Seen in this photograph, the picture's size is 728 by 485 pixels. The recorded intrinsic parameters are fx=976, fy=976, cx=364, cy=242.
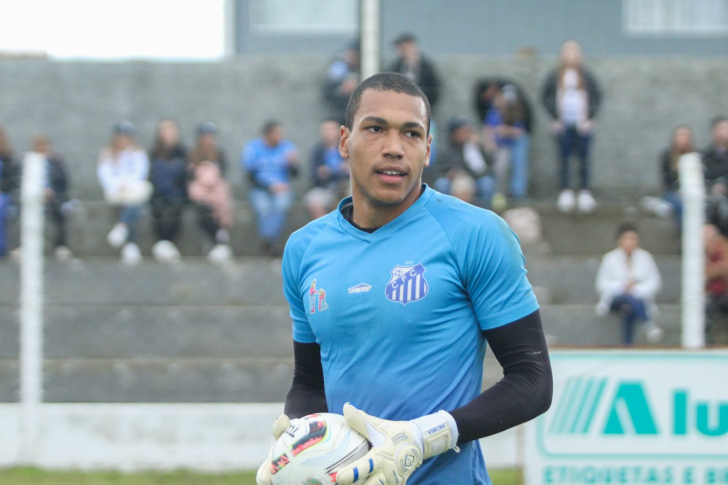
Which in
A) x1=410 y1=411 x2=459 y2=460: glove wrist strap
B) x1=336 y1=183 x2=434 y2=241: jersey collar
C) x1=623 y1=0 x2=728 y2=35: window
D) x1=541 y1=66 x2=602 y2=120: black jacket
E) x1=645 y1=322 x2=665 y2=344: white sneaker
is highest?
x1=623 y1=0 x2=728 y2=35: window

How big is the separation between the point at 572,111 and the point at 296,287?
26.6 ft

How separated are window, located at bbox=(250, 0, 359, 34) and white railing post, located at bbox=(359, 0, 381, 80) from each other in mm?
10601

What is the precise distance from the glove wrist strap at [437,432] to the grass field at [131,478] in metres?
4.31

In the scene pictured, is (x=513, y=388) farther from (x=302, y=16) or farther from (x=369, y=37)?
(x=302, y=16)

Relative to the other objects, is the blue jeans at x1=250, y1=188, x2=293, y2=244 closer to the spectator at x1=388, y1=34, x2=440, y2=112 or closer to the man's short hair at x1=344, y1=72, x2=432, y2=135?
the spectator at x1=388, y1=34, x2=440, y2=112

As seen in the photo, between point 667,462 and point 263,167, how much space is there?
5.40 m

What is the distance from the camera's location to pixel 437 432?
7.86ft

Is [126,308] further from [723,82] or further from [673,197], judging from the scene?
[723,82]

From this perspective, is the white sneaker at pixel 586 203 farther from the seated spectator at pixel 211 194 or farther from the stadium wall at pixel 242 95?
the seated spectator at pixel 211 194

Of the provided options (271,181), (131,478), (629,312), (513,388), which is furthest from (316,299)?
(271,181)

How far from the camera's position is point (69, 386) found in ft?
28.1

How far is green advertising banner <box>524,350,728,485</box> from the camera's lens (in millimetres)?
5691

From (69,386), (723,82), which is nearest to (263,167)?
(69,386)

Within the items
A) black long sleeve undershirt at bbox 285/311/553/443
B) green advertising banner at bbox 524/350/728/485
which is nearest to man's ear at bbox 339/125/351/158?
black long sleeve undershirt at bbox 285/311/553/443
